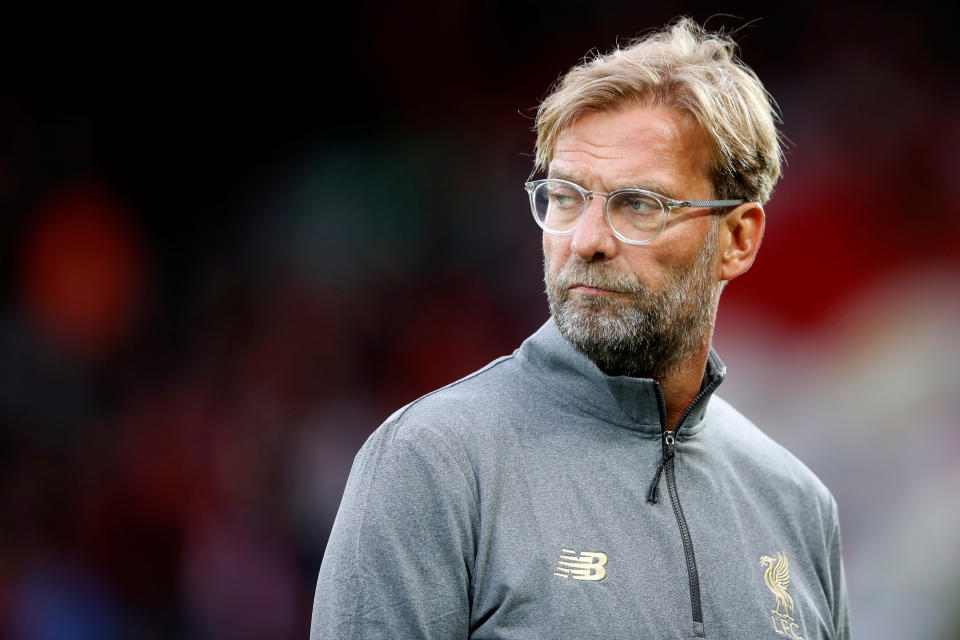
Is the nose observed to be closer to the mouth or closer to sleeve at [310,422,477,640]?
the mouth

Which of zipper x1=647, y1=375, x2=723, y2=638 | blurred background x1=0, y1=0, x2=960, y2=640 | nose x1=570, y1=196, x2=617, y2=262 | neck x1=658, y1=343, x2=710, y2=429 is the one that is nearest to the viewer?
zipper x1=647, y1=375, x2=723, y2=638

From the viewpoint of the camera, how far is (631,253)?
1588 millimetres

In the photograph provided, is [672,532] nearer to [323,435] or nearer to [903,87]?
[323,435]

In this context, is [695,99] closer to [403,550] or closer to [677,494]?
[677,494]

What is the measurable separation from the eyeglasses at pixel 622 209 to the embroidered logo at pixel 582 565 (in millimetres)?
504

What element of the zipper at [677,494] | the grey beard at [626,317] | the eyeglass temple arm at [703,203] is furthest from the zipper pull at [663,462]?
the eyeglass temple arm at [703,203]

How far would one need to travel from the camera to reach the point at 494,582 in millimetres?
1354

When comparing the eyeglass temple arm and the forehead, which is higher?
the forehead

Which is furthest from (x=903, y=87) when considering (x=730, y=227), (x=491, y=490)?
(x=491, y=490)

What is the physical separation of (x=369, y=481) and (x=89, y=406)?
2599 millimetres

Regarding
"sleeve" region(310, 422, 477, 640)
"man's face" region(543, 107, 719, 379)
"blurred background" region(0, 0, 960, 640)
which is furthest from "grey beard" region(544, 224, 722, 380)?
"blurred background" region(0, 0, 960, 640)

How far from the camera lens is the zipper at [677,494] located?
1.45m

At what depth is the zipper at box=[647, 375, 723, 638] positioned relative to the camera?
4.77 ft

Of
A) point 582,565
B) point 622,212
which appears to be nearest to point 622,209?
point 622,212
